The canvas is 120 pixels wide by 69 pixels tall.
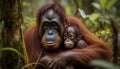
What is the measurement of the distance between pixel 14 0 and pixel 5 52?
441 mm

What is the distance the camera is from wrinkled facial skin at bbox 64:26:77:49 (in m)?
3.46

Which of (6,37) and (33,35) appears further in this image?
(33,35)

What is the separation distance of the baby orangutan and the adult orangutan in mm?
49

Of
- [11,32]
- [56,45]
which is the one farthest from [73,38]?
[11,32]

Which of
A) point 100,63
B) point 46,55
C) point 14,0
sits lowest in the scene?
point 46,55

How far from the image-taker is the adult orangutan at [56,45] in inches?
131

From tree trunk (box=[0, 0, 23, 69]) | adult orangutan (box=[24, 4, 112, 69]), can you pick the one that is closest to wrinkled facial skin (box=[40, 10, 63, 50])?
adult orangutan (box=[24, 4, 112, 69])

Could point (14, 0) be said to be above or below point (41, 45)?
above

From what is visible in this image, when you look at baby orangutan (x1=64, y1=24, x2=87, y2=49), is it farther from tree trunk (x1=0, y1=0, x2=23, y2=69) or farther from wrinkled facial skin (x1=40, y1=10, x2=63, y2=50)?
tree trunk (x1=0, y1=0, x2=23, y2=69)

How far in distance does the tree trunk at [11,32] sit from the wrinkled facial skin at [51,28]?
674 millimetres

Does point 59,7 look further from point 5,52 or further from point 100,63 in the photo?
A: point 100,63

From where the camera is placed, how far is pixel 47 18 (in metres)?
3.49

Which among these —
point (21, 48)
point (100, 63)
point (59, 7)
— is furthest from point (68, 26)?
point (100, 63)

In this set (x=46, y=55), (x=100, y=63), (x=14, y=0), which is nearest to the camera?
(x=100, y=63)
